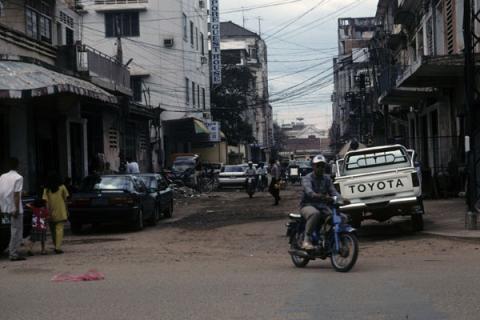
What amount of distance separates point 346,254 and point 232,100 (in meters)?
56.2

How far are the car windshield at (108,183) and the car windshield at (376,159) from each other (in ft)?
18.5

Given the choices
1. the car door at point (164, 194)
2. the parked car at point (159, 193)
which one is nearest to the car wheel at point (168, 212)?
the parked car at point (159, 193)

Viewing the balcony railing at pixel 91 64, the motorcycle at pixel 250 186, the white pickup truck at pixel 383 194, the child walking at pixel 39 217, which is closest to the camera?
the child walking at pixel 39 217

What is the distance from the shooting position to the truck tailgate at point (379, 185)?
1440 centimetres

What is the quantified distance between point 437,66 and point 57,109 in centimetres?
1323

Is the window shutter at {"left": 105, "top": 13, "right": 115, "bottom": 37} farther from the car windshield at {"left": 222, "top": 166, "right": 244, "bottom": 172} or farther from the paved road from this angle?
the paved road

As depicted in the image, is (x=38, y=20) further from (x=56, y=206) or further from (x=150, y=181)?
(x=56, y=206)

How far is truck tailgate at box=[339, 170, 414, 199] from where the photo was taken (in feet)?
47.2

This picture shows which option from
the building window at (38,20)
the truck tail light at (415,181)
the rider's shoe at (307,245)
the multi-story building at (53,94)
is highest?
the building window at (38,20)

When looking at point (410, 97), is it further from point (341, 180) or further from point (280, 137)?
point (280, 137)

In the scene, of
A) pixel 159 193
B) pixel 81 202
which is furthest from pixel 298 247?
pixel 159 193

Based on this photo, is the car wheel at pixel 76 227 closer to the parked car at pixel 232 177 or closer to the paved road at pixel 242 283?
the paved road at pixel 242 283

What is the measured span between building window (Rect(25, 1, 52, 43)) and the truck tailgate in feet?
46.1

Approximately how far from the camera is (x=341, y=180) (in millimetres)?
14734
